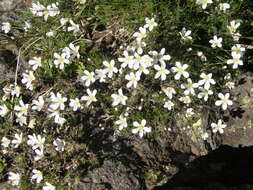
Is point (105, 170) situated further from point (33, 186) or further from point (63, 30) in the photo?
point (63, 30)

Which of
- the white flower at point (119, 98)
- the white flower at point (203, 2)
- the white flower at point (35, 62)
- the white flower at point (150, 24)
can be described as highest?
the white flower at point (203, 2)

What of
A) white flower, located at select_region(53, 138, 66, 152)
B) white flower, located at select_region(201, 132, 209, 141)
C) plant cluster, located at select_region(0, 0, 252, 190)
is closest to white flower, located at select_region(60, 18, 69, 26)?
plant cluster, located at select_region(0, 0, 252, 190)

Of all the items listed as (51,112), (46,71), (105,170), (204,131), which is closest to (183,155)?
(204,131)

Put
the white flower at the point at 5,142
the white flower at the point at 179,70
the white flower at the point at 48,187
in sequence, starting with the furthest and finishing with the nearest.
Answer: the white flower at the point at 5,142
the white flower at the point at 179,70
the white flower at the point at 48,187

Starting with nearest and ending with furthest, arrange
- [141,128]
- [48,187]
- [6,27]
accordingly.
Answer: [48,187] → [141,128] → [6,27]

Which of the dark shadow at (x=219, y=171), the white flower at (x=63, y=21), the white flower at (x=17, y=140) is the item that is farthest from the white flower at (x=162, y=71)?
the white flower at (x=17, y=140)

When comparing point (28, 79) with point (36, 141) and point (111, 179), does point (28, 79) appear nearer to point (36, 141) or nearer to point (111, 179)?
point (36, 141)

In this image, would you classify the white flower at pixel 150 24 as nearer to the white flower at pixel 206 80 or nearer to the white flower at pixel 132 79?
the white flower at pixel 132 79

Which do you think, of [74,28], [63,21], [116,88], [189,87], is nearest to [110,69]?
[116,88]
